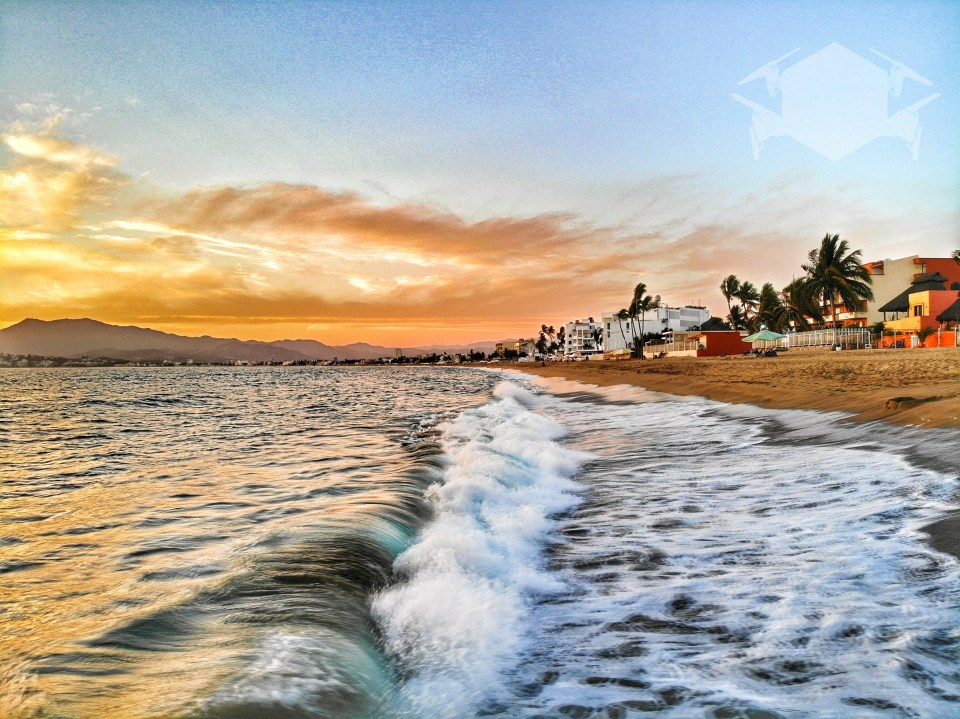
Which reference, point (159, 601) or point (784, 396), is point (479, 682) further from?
point (784, 396)

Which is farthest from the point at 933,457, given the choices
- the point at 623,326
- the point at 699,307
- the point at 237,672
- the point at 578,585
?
the point at 699,307

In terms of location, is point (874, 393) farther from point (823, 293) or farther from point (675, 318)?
point (675, 318)

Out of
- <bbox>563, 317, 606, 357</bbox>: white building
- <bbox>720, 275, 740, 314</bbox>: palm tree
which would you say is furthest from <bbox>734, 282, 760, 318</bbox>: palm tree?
<bbox>563, 317, 606, 357</bbox>: white building

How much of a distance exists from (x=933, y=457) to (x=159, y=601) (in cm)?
974

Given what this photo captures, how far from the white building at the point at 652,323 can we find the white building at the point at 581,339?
784 centimetres

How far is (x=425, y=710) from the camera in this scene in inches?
129

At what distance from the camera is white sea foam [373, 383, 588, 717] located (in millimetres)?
3605

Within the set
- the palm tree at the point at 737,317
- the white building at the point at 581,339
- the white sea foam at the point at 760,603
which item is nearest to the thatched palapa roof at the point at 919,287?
the palm tree at the point at 737,317

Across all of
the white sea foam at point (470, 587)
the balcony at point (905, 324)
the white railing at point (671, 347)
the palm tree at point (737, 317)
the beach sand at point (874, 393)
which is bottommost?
the white sea foam at point (470, 587)

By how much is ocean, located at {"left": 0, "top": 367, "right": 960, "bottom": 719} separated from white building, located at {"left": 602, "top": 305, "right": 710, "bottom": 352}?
118339 millimetres

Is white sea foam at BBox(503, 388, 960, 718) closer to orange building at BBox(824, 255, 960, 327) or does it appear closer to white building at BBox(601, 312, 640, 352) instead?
orange building at BBox(824, 255, 960, 327)

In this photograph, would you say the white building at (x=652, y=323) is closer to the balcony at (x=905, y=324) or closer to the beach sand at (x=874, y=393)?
the balcony at (x=905, y=324)

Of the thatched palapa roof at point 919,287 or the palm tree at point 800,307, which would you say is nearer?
the thatched palapa roof at point 919,287

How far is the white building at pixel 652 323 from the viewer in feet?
432
